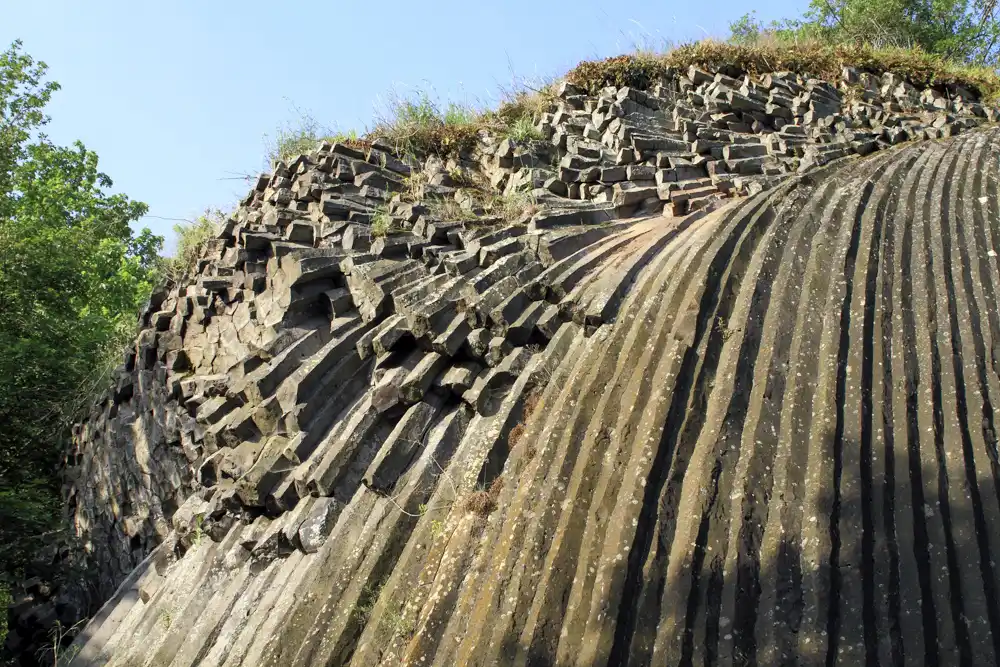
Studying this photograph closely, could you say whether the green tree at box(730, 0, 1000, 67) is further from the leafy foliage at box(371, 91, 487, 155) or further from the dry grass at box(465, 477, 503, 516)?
the dry grass at box(465, 477, 503, 516)

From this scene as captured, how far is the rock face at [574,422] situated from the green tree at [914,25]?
9810 millimetres

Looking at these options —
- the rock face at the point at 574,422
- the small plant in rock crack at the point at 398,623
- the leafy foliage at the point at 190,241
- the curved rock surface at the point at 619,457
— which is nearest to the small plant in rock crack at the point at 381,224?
the rock face at the point at 574,422

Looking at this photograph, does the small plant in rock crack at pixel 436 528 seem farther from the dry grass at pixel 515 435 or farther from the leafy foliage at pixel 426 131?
the leafy foliage at pixel 426 131

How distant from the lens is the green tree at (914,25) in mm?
17547

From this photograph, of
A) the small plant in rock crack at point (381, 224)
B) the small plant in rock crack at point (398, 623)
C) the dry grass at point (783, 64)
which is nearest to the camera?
the small plant in rock crack at point (398, 623)

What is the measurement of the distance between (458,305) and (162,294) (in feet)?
18.2

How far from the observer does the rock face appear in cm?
386

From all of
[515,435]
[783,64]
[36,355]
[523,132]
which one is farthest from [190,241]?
[783,64]

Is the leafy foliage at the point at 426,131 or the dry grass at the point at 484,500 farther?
the leafy foliage at the point at 426,131

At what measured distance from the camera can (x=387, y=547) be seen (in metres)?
4.73

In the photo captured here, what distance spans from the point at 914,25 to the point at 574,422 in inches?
778

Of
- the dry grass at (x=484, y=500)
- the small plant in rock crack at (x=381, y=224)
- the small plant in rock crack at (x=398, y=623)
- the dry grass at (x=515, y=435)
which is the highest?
the small plant in rock crack at (x=381, y=224)

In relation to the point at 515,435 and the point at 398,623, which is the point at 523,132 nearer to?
the point at 515,435

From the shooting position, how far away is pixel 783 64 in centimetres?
1256
